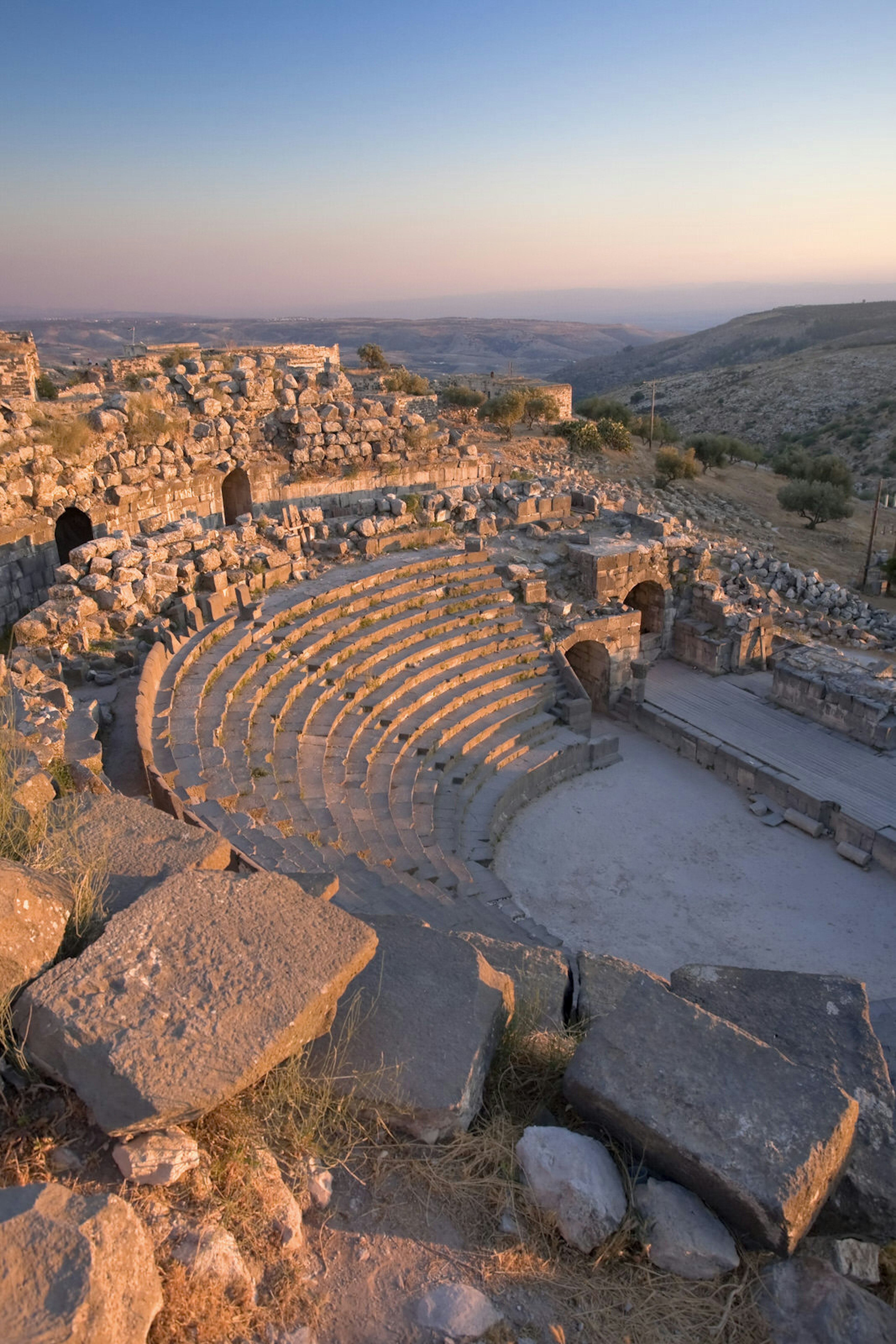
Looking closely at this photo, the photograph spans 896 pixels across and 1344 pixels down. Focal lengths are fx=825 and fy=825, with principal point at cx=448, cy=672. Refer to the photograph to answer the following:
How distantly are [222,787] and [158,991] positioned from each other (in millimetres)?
5751

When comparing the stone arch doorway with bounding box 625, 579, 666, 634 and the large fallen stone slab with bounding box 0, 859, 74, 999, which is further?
the stone arch doorway with bounding box 625, 579, 666, 634

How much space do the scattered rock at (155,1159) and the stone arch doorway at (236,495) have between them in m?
17.2

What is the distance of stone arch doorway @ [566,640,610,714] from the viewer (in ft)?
54.5

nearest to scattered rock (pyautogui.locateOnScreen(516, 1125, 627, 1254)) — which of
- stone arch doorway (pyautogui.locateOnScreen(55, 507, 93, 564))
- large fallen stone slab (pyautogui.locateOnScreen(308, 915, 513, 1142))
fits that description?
large fallen stone slab (pyautogui.locateOnScreen(308, 915, 513, 1142))

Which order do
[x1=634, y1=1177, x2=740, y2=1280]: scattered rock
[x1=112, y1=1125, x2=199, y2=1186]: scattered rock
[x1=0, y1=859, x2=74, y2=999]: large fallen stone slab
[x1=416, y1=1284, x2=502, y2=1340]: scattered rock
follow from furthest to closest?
1. [x1=0, y1=859, x2=74, y2=999]: large fallen stone slab
2. [x1=634, y1=1177, x2=740, y2=1280]: scattered rock
3. [x1=112, y1=1125, x2=199, y2=1186]: scattered rock
4. [x1=416, y1=1284, x2=502, y2=1340]: scattered rock

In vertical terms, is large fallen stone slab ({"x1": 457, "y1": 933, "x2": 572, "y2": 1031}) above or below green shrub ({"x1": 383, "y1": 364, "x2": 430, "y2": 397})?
below

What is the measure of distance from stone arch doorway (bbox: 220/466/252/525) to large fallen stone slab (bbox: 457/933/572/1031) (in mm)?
15446

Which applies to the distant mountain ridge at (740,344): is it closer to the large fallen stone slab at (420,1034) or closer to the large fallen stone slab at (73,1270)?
the large fallen stone slab at (420,1034)

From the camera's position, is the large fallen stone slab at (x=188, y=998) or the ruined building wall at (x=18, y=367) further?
the ruined building wall at (x=18, y=367)

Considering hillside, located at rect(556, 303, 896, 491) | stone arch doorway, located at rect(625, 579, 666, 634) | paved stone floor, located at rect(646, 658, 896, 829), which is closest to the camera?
paved stone floor, located at rect(646, 658, 896, 829)

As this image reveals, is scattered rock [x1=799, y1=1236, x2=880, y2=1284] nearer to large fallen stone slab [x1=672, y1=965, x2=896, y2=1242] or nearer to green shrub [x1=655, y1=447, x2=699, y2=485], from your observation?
large fallen stone slab [x1=672, y1=965, x2=896, y2=1242]

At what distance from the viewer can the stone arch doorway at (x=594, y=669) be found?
16609mm

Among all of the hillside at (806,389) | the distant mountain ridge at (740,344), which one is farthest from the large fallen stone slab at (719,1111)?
the distant mountain ridge at (740,344)

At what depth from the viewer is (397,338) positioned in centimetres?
13425
